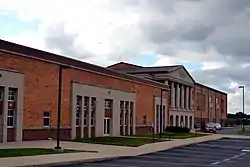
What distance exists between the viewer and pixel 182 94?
9419 centimetres

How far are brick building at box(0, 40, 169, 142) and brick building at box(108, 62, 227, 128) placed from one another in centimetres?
2197

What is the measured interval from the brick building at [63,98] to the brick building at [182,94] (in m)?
22.0

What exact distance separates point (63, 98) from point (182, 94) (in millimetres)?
52468

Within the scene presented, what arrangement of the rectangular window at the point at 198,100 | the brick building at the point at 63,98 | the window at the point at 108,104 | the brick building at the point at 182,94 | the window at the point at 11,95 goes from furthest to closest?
1. the rectangular window at the point at 198,100
2. the brick building at the point at 182,94
3. the window at the point at 108,104
4. the window at the point at 11,95
5. the brick building at the point at 63,98

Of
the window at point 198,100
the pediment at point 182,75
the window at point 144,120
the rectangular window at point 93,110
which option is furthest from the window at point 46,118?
the window at point 198,100

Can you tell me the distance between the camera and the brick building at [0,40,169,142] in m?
36.8

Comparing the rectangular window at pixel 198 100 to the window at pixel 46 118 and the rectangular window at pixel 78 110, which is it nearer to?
the rectangular window at pixel 78 110

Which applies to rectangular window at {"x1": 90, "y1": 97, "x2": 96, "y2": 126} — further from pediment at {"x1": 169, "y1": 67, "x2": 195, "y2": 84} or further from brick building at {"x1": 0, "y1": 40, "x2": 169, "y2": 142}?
pediment at {"x1": 169, "y1": 67, "x2": 195, "y2": 84}

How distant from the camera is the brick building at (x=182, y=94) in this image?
3403 inches

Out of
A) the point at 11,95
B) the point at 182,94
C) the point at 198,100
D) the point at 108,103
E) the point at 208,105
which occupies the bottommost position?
the point at 11,95

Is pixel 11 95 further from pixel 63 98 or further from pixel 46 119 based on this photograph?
pixel 63 98

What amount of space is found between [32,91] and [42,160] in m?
17.5

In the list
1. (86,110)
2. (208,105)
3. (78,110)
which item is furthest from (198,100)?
(78,110)

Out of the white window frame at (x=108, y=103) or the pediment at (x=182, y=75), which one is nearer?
the white window frame at (x=108, y=103)
